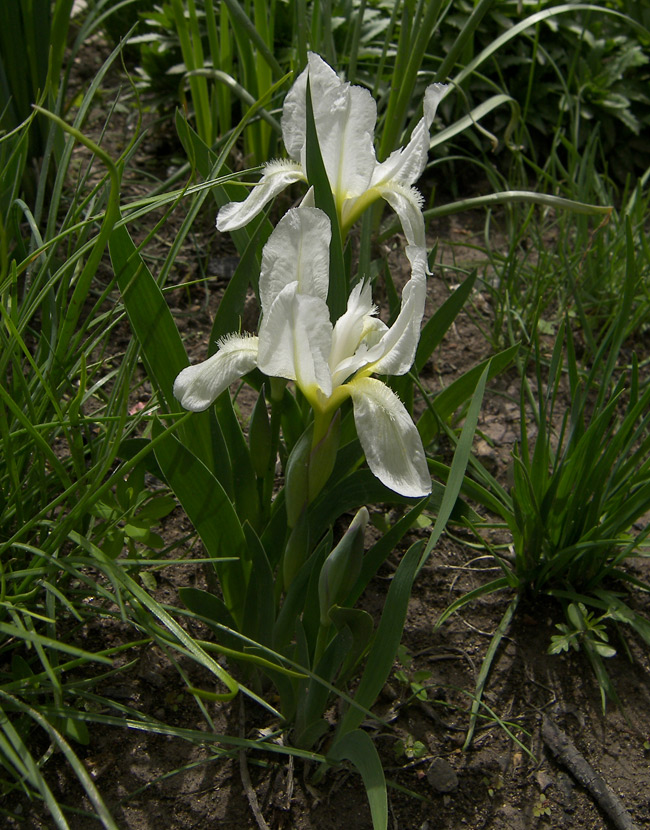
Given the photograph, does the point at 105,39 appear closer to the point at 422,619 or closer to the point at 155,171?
the point at 155,171

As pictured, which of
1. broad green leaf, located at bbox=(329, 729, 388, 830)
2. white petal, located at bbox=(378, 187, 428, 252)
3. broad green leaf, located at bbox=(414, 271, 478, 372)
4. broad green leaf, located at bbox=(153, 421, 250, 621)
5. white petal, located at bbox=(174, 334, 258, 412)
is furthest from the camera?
broad green leaf, located at bbox=(414, 271, 478, 372)

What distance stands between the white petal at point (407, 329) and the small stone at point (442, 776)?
77cm

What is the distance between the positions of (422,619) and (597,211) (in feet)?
3.37

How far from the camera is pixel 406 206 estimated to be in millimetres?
1316

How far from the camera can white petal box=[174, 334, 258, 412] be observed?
1.08 meters

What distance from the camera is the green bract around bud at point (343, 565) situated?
1029mm

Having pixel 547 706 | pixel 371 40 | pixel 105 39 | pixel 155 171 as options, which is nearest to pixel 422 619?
pixel 547 706

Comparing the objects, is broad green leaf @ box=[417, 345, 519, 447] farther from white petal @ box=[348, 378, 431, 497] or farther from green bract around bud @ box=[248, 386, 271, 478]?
white petal @ box=[348, 378, 431, 497]

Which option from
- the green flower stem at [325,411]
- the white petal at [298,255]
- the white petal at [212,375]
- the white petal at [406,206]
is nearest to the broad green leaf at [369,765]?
the green flower stem at [325,411]

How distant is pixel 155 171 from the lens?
2.72 meters

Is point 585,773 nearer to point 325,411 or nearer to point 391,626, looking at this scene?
point 391,626

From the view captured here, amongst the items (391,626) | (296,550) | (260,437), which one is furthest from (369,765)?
(260,437)

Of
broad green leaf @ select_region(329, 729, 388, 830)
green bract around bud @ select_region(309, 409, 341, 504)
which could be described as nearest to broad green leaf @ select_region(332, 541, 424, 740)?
broad green leaf @ select_region(329, 729, 388, 830)

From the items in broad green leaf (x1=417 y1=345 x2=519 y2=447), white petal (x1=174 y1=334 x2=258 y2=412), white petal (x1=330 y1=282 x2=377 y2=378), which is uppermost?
white petal (x1=330 y1=282 x2=377 y2=378)
